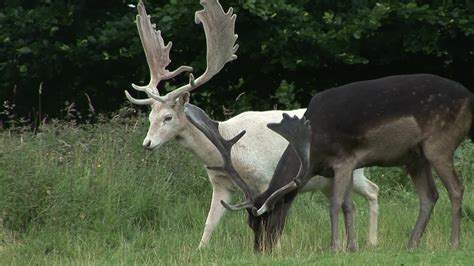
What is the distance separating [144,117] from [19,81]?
3.31m

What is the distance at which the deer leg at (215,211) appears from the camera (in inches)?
445

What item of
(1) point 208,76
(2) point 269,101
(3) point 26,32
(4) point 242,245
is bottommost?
(2) point 269,101

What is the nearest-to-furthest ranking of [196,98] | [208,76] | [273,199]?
[273,199]
[208,76]
[196,98]

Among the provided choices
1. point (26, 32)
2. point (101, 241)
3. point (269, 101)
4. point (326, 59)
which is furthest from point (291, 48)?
point (101, 241)

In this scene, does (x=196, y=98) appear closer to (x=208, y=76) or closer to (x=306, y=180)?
(x=208, y=76)

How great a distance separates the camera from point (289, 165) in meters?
10.6

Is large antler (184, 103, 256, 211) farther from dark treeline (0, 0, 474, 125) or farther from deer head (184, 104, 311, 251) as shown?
dark treeline (0, 0, 474, 125)

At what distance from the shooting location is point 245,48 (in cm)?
1627

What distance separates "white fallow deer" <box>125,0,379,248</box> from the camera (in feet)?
37.4

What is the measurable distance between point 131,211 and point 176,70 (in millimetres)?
1622

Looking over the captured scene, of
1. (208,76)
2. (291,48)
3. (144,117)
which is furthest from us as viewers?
(291,48)

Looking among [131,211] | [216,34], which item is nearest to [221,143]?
[216,34]

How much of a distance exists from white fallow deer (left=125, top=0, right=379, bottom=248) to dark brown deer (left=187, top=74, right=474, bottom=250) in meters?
0.90

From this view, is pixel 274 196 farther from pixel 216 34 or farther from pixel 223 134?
pixel 216 34
